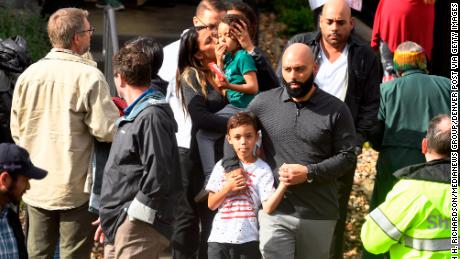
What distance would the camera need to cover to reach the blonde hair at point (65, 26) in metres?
6.72

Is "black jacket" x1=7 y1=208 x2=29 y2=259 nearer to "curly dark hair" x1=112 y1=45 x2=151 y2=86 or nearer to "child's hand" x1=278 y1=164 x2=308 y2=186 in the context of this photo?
"curly dark hair" x1=112 y1=45 x2=151 y2=86

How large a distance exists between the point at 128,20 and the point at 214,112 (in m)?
6.36

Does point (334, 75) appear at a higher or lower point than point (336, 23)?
lower

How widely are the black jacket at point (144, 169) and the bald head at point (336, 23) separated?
5.69 feet

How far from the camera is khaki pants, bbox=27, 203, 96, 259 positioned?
6801 millimetres

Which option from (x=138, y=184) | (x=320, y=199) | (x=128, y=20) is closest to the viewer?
(x=138, y=184)

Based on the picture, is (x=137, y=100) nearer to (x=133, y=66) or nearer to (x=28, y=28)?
(x=133, y=66)

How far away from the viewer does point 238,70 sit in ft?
23.7

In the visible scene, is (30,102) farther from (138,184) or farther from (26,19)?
(26,19)

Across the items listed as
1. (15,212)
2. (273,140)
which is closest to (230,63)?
(273,140)

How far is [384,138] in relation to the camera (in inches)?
299

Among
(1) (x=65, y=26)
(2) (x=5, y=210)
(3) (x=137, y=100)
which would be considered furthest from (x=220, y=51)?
(2) (x=5, y=210)

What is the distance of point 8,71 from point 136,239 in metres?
2.37

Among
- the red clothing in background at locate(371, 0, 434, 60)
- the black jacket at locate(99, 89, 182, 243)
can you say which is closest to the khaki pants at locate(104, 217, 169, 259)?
the black jacket at locate(99, 89, 182, 243)
